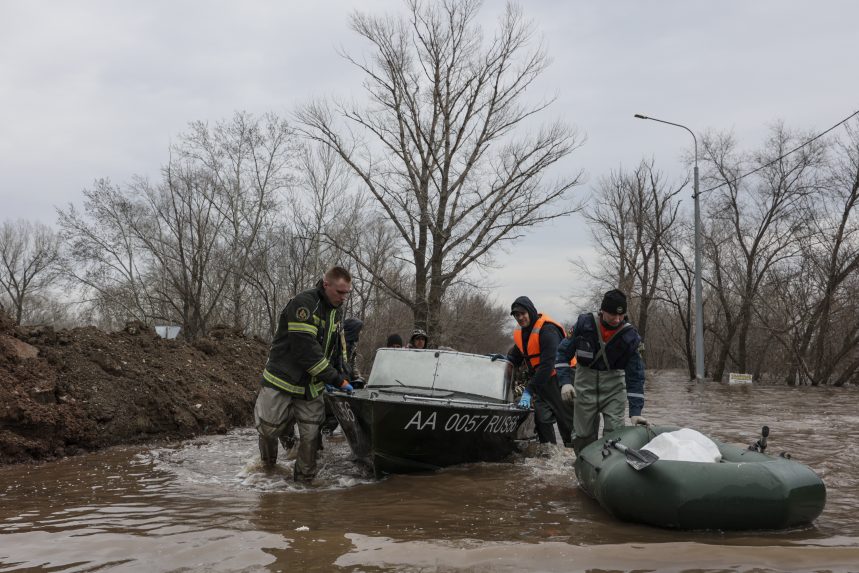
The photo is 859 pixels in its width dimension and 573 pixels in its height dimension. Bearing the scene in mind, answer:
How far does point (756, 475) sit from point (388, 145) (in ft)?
66.4

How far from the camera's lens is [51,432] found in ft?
27.7

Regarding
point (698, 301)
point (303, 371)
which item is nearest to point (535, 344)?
point (303, 371)

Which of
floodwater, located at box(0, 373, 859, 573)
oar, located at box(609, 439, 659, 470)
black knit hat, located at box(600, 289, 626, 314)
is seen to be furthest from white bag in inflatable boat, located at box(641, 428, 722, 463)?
black knit hat, located at box(600, 289, 626, 314)

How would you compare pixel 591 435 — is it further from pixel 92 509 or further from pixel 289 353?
pixel 92 509

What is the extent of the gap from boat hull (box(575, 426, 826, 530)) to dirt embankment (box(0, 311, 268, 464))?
6836 mm

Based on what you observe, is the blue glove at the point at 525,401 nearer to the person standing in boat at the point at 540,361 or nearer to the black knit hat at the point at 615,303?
the person standing in boat at the point at 540,361

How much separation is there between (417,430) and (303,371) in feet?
4.13

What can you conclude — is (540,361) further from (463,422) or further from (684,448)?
(684,448)

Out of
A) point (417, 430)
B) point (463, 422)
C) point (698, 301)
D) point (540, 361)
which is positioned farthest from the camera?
point (698, 301)

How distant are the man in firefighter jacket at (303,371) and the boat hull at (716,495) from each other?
276cm

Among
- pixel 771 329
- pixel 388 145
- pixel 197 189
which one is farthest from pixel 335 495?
pixel 771 329

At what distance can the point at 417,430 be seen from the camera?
6699 millimetres

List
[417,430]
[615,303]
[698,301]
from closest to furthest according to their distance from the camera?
[615,303] → [417,430] → [698,301]

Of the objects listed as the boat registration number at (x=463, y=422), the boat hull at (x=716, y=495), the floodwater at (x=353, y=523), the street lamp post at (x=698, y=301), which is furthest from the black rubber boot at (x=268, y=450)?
the street lamp post at (x=698, y=301)
